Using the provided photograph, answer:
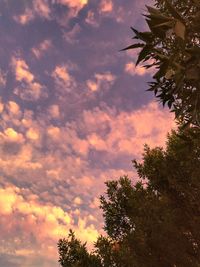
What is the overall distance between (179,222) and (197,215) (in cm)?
82

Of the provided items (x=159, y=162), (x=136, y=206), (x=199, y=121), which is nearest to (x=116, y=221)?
(x=136, y=206)

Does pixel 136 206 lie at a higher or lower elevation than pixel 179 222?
higher

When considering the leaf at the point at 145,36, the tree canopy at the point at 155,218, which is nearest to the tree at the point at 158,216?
the tree canopy at the point at 155,218

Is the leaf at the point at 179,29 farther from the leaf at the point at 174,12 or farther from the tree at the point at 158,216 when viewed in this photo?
the tree at the point at 158,216

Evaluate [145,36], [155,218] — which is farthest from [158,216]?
[145,36]

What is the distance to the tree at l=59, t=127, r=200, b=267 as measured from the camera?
1661cm

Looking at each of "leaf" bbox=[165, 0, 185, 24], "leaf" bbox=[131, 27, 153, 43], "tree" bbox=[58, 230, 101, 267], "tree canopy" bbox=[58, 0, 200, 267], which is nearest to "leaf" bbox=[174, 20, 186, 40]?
"leaf" bbox=[165, 0, 185, 24]

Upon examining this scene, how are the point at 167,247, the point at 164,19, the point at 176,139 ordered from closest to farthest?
1. the point at 164,19
2. the point at 167,247
3. the point at 176,139

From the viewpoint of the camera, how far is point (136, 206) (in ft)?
61.9

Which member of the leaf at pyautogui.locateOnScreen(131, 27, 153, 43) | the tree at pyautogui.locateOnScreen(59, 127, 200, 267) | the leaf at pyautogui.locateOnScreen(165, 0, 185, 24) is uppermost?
the tree at pyautogui.locateOnScreen(59, 127, 200, 267)

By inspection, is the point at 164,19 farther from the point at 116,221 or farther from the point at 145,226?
the point at 116,221

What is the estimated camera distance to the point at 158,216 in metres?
17.3

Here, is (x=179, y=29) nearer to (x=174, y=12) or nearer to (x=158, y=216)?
(x=174, y=12)

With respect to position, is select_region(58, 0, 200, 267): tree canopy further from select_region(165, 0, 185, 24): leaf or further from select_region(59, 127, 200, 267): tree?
select_region(165, 0, 185, 24): leaf
